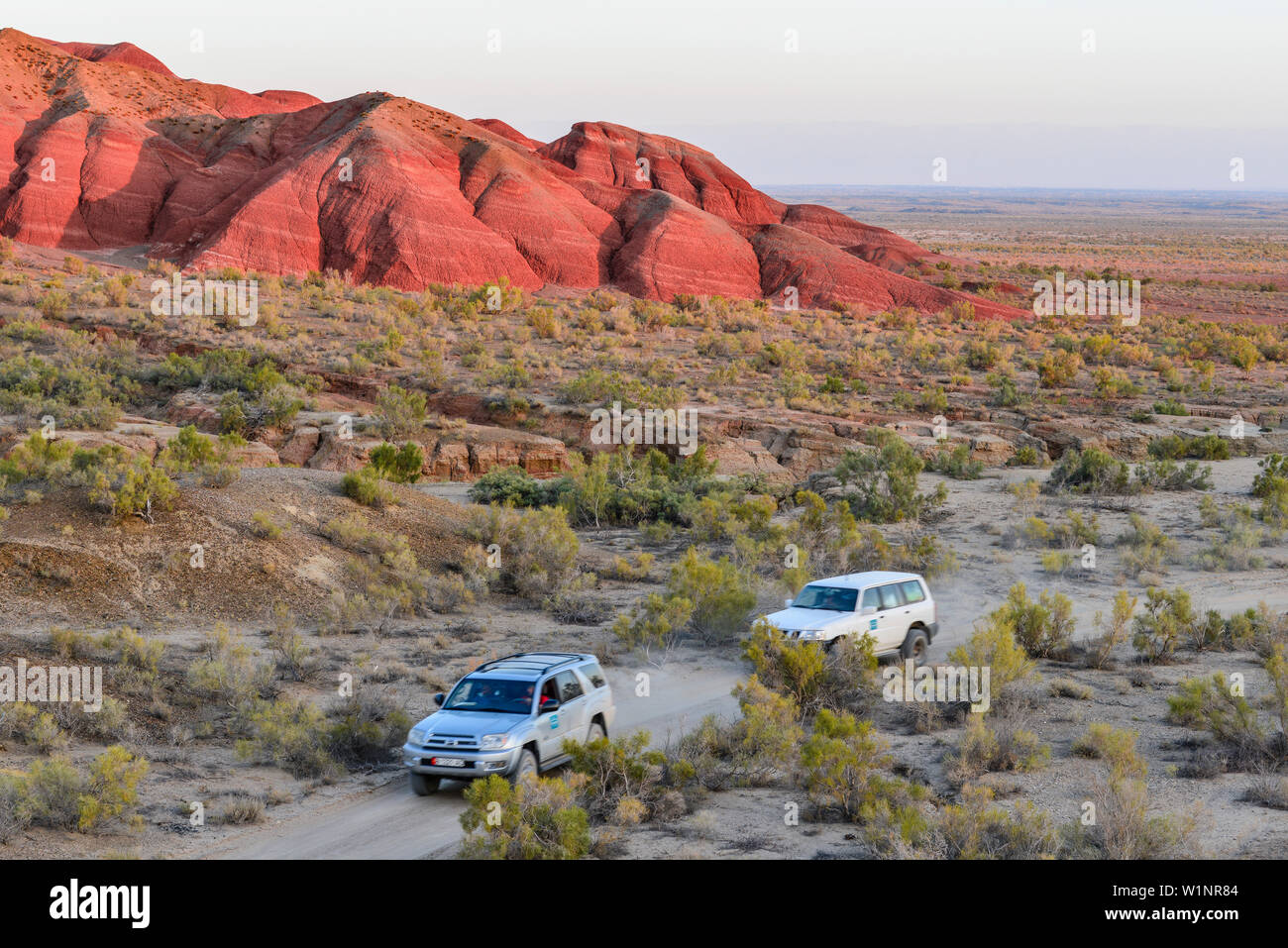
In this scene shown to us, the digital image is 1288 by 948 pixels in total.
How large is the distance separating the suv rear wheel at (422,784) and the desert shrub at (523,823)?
1.49 m

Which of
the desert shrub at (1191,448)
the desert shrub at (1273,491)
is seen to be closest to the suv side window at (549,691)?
the desert shrub at (1273,491)

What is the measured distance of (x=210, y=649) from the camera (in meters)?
14.6

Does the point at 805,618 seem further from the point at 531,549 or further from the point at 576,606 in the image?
the point at 531,549

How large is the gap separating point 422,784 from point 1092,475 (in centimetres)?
2142

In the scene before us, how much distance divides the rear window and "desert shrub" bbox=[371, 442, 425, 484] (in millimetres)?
12101

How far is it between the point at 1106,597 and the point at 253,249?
134 ft

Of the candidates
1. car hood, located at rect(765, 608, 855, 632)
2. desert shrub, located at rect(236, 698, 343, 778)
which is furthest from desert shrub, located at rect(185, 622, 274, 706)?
car hood, located at rect(765, 608, 855, 632)

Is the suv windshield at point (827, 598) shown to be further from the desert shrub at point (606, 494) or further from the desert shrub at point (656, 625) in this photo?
the desert shrub at point (606, 494)

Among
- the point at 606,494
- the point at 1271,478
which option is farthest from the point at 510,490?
the point at 1271,478

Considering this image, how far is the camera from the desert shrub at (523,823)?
8.70m

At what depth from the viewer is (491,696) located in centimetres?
1137

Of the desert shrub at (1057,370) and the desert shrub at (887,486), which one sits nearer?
the desert shrub at (887,486)
